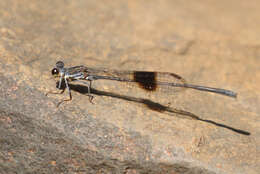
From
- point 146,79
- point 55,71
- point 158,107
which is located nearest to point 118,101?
point 158,107

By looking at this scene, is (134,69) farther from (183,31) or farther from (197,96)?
(183,31)

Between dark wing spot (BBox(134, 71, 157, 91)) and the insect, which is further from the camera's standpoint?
dark wing spot (BBox(134, 71, 157, 91))

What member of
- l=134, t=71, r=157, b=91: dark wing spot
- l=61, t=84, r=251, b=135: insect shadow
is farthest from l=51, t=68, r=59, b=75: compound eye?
l=134, t=71, r=157, b=91: dark wing spot

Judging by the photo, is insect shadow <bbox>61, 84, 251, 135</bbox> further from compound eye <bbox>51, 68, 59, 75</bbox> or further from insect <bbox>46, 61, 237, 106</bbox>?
compound eye <bbox>51, 68, 59, 75</bbox>

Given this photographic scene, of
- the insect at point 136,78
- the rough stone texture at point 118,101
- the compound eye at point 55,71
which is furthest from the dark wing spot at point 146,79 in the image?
the compound eye at point 55,71

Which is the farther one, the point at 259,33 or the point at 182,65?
the point at 259,33

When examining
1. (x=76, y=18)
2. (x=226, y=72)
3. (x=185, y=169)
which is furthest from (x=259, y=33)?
(x=185, y=169)
